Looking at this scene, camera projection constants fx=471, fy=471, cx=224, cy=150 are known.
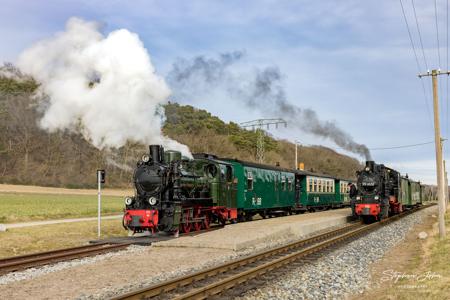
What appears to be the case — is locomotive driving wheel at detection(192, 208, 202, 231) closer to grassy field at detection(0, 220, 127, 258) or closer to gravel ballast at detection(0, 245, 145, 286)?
grassy field at detection(0, 220, 127, 258)

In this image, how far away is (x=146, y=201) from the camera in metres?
17.5

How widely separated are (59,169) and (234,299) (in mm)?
78768

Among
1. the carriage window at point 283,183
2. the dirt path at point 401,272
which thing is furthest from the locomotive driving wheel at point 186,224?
the carriage window at point 283,183

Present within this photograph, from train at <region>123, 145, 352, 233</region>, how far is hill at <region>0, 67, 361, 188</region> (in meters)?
41.2

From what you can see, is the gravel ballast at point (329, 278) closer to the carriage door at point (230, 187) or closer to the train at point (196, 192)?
the train at point (196, 192)

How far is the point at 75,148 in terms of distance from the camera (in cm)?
8494

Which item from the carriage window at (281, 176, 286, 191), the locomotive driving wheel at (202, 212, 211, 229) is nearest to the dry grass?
the locomotive driving wheel at (202, 212, 211, 229)

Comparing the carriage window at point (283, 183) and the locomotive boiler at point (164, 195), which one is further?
the carriage window at point (283, 183)

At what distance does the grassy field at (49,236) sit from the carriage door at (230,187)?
204 inches

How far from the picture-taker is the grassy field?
16.8 metres

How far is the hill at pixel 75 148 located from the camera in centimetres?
7725

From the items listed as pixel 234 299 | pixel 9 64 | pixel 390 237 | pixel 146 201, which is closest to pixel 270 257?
pixel 234 299

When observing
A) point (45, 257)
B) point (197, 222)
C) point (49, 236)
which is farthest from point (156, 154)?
point (45, 257)

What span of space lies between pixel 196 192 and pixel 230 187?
3295mm
